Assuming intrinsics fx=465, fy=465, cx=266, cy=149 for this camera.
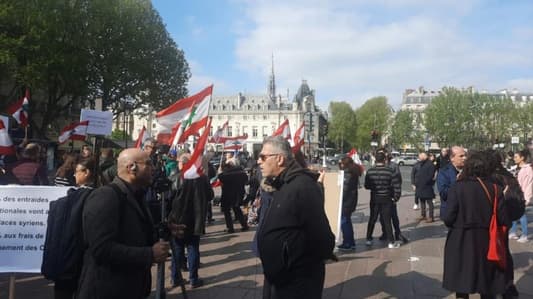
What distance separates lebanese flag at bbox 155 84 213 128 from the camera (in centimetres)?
612

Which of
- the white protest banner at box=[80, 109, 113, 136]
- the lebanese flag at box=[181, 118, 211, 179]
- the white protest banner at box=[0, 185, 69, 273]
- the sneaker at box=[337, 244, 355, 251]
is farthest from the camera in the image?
the white protest banner at box=[80, 109, 113, 136]

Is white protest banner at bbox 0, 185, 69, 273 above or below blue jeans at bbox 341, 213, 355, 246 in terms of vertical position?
above

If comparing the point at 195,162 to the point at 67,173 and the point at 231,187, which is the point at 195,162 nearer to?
the point at 67,173

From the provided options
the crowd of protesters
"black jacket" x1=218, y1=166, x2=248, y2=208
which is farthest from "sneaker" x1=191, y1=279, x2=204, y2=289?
"black jacket" x1=218, y1=166, x2=248, y2=208

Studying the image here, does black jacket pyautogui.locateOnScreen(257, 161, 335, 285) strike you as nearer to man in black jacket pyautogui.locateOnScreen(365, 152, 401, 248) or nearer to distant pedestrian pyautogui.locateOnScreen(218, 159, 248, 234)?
man in black jacket pyautogui.locateOnScreen(365, 152, 401, 248)

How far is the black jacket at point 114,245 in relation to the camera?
289 centimetres

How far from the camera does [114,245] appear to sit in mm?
2891

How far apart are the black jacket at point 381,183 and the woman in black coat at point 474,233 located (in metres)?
3.91

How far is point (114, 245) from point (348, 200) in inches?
249

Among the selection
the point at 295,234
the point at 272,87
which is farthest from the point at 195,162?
the point at 272,87

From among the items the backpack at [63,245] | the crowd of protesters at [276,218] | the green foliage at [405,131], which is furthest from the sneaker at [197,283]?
the green foliage at [405,131]

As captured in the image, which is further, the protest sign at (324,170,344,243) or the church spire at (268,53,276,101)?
the church spire at (268,53,276,101)

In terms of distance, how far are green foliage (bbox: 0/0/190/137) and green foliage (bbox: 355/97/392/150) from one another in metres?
73.3

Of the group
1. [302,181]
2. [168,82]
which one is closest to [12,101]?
[168,82]
